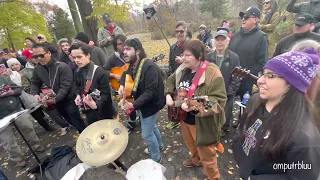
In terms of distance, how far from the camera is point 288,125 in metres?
1.27

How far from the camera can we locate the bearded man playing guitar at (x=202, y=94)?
2.29 m

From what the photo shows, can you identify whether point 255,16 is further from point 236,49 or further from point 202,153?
point 202,153

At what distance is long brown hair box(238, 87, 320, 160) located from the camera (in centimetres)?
126

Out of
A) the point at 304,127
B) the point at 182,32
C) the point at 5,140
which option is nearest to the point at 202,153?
the point at 304,127

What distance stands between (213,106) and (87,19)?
718 cm

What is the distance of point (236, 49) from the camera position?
386 cm

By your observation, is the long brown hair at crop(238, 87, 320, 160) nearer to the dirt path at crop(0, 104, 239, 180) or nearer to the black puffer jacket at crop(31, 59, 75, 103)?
the dirt path at crop(0, 104, 239, 180)

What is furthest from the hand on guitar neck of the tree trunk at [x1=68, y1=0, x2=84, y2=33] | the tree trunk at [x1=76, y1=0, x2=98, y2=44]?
the tree trunk at [x1=68, y1=0, x2=84, y2=33]

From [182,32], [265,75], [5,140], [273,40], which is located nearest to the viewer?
[265,75]

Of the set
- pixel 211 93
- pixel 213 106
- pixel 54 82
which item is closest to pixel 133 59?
pixel 211 93

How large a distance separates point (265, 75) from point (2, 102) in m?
4.80

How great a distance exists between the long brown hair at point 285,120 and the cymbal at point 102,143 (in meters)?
1.81

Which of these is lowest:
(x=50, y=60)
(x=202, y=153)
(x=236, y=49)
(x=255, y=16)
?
(x=202, y=153)

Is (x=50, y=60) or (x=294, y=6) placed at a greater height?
(x=294, y=6)
